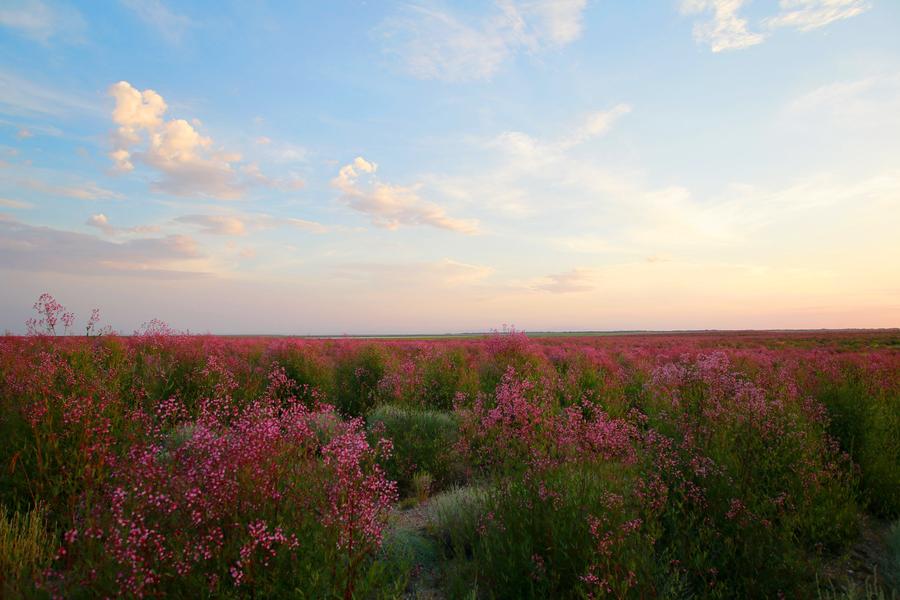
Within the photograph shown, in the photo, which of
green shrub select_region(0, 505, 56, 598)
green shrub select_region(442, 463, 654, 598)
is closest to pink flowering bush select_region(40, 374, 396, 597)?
green shrub select_region(0, 505, 56, 598)

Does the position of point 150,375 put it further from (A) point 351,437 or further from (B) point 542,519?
(B) point 542,519

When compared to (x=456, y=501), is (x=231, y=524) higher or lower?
higher

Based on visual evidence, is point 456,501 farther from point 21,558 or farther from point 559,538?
point 21,558

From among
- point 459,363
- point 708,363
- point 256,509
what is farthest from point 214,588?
point 459,363

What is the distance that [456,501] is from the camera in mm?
5512

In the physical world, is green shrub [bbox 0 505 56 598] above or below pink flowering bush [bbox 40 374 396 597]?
below

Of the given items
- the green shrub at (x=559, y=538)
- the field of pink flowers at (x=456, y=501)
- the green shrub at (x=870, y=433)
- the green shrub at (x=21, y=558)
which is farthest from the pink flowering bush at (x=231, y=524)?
the green shrub at (x=870, y=433)

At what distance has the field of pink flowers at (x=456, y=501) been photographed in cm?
329

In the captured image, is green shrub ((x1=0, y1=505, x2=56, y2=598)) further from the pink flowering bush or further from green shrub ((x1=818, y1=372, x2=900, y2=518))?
green shrub ((x1=818, y1=372, x2=900, y2=518))

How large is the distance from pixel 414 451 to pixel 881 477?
6.92m

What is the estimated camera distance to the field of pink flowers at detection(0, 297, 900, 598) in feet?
10.8

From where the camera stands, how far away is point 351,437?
378cm

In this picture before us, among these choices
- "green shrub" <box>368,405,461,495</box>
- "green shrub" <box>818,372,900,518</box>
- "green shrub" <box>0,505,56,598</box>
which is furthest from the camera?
"green shrub" <box>368,405,461,495</box>

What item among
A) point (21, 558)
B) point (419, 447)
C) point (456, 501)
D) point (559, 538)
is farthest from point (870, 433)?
point (21, 558)
